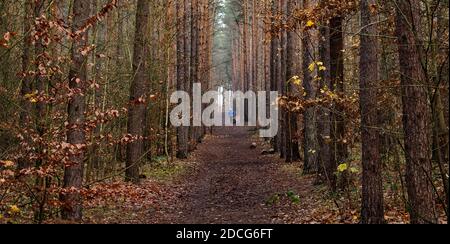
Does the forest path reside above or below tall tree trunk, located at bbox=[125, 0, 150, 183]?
below

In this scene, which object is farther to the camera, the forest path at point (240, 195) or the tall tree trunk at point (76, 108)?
the forest path at point (240, 195)

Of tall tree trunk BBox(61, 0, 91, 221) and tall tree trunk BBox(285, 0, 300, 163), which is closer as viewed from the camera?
tall tree trunk BBox(61, 0, 91, 221)

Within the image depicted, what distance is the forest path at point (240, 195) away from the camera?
1148cm

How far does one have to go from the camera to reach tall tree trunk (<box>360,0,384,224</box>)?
8320mm

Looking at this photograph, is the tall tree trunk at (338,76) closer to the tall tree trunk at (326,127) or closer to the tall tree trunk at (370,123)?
the tall tree trunk at (326,127)

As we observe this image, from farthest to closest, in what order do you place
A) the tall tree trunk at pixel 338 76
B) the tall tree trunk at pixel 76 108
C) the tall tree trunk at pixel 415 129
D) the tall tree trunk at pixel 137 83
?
the tall tree trunk at pixel 137 83 → the tall tree trunk at pixel 338 76 → the tall tree trunk at pixel 76 108 → the tall tree trunk at pixel 415 129

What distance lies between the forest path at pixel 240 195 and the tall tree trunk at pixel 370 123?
2.13 meters

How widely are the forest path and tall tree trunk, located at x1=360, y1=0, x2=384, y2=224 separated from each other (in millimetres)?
2133

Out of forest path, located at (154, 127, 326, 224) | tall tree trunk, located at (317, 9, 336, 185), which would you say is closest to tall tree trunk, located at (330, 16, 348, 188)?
tall tree trunk, located at (317, 9, 336, 185)

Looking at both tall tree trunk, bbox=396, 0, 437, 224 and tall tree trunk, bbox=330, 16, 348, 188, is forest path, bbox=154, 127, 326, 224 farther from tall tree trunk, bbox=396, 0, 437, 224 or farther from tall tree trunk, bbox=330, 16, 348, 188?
tall tree trunk, bbox=396, 0, 437, 224

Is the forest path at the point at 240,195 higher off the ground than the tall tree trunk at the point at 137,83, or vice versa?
the tall tree trunk at the point at 137,83

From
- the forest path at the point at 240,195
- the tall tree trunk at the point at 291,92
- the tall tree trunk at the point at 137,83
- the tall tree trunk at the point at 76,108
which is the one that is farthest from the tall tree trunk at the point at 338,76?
the tall tree trunk at the point at 137,83

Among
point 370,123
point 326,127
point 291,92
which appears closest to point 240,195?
point 326,127
